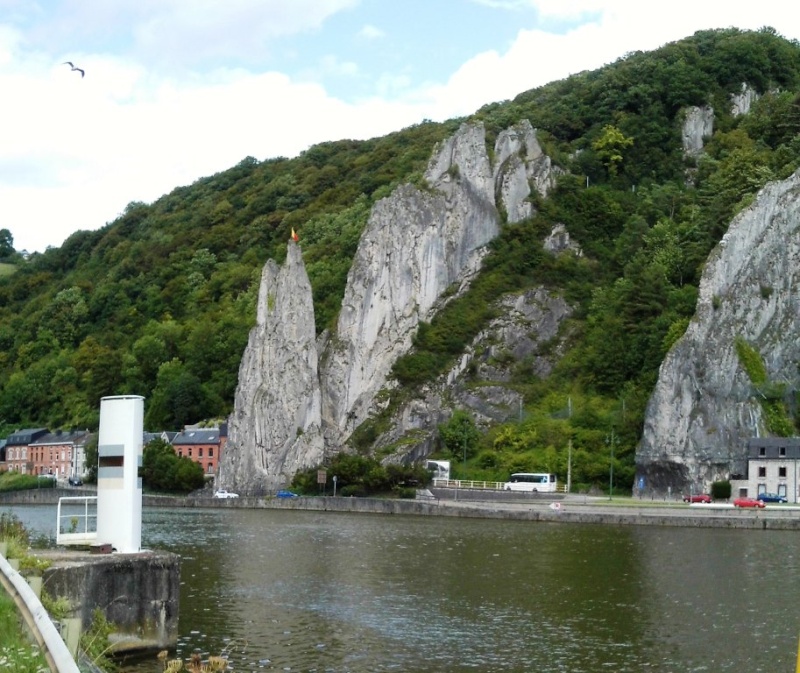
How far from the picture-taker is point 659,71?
13688 centimetres

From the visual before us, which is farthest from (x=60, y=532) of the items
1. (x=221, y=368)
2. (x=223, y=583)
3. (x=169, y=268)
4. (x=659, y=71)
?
(x=169, y=268)

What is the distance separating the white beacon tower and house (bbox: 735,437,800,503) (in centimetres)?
5956

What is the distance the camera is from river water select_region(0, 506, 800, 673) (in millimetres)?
28312

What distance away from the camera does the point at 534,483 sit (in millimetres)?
86000

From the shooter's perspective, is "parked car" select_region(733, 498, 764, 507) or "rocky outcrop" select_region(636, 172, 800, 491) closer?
"parked car" select_region(733, 498, 764, 507)

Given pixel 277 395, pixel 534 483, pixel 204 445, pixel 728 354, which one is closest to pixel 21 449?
pixel 204 445

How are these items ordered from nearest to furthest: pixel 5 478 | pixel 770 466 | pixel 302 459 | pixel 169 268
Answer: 1. pixel 770 466
2. pixel 302 459
3. pixel 5 478
4. pixel 169 268

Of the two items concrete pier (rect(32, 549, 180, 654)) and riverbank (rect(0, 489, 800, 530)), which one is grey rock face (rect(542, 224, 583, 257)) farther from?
concrete pier (rect(32, 549, 180, 654))

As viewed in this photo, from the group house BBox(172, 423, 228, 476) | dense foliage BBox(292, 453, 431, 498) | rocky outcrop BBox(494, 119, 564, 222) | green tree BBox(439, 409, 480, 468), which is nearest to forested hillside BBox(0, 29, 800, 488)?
green tree BBox(439, 409, 480, 468)

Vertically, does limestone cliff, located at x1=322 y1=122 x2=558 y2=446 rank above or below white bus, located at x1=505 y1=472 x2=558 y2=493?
above

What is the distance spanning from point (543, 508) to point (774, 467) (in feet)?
50.2

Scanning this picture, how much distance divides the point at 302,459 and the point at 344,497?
36.3ft

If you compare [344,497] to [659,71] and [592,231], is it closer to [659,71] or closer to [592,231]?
[592,231]

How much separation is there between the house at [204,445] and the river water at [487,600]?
5453 centimetres
